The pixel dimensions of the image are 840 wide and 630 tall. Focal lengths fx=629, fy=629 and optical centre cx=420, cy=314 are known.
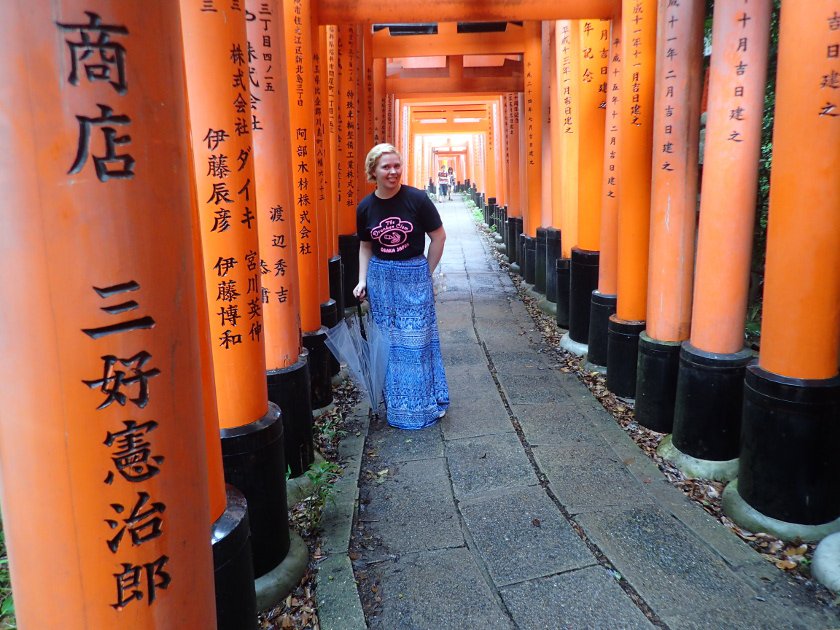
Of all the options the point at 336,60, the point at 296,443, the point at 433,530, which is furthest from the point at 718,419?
the point at 336,60

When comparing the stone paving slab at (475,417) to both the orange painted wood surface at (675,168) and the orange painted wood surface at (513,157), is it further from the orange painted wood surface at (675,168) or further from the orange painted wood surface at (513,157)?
the orange painted wood surface at (513,157)

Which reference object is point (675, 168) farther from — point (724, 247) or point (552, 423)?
point (552, 423)

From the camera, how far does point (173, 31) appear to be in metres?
1.17

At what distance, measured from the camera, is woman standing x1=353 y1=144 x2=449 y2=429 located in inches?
149

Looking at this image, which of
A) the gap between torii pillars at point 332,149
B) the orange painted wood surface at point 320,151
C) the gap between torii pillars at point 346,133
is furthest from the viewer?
the gap between torii pillars at point 346,133

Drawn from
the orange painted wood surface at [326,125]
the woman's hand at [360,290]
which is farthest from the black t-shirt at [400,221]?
the orange painted wood surface at [326,125]

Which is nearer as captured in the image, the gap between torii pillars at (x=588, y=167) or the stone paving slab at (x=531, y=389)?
the stone paving slab at (x=531, y=389)

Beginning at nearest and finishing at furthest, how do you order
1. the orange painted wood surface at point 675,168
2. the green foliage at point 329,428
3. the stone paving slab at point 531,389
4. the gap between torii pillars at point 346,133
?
the orange painted wood surface at point 675,168, the green foliage at point 329,428, the stone paving slab at point 531,389, the gap between torii pillars at point 346,133

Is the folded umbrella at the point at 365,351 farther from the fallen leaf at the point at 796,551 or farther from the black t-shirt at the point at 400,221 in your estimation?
the fallen leaf at the point at 796,551

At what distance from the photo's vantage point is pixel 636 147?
431cm

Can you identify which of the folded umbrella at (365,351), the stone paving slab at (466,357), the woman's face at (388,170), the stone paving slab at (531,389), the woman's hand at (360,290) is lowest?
the stone paving slab at (531,389)

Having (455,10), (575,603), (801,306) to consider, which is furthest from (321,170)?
(575,603)

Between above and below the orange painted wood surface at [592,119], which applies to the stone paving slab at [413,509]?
below

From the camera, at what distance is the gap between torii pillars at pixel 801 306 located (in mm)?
2551
